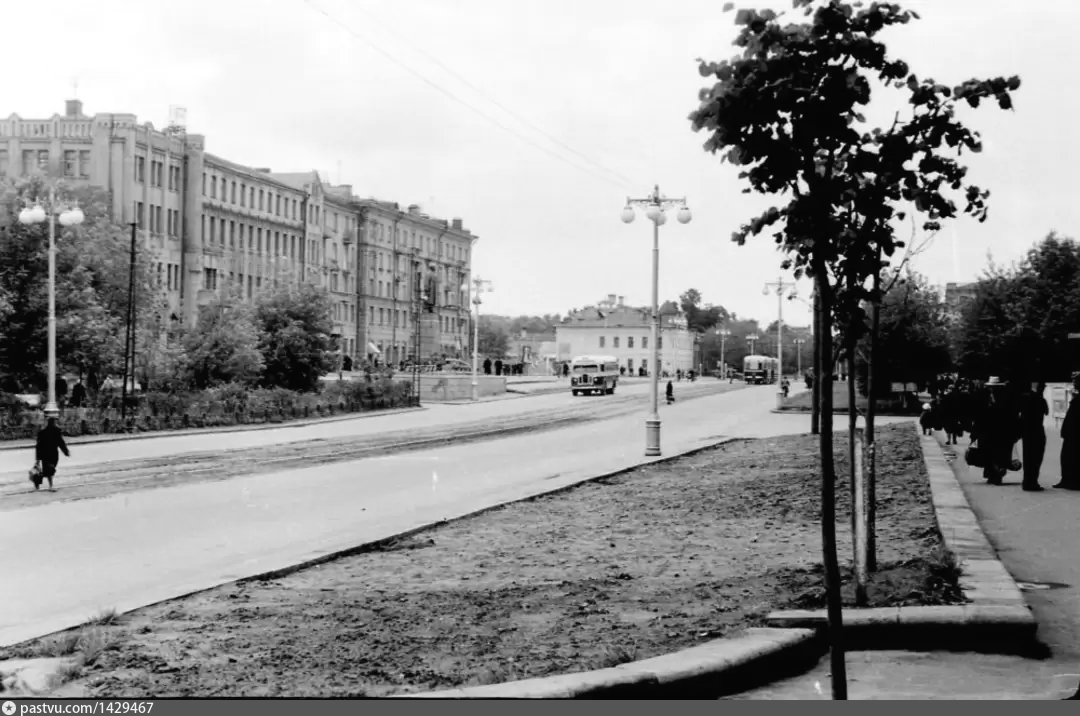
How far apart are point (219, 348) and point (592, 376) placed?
36507 millimetres

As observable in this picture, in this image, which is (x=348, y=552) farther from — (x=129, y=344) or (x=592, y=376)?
(x=592, y=376)

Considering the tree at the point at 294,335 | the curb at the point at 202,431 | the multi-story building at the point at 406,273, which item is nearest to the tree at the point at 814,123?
the curb at the point at 202,431

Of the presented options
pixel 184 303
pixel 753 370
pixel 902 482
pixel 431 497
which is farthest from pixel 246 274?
pixel 753 370

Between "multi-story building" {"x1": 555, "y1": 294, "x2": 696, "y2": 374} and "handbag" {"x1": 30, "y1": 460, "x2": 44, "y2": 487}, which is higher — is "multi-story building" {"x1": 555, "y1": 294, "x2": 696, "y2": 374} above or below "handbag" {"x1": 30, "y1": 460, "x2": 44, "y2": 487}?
above

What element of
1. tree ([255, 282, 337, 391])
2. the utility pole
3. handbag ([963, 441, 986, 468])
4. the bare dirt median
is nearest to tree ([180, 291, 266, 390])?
the utility pole

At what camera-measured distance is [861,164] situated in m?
6.41

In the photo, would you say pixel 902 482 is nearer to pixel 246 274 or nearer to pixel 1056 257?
pixel 246 274

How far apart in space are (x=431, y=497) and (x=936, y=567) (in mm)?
11916

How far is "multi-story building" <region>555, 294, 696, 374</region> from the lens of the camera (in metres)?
155

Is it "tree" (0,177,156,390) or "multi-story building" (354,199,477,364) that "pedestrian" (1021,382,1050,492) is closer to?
"tree" (0,177,156,390)

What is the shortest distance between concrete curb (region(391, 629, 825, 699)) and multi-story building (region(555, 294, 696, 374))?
14244 centimetres

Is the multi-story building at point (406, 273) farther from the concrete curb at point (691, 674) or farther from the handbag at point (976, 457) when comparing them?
the concrete curb at point (691, 674)

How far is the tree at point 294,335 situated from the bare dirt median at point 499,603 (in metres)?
40.3

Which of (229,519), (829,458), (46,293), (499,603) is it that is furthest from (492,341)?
(829,458)
